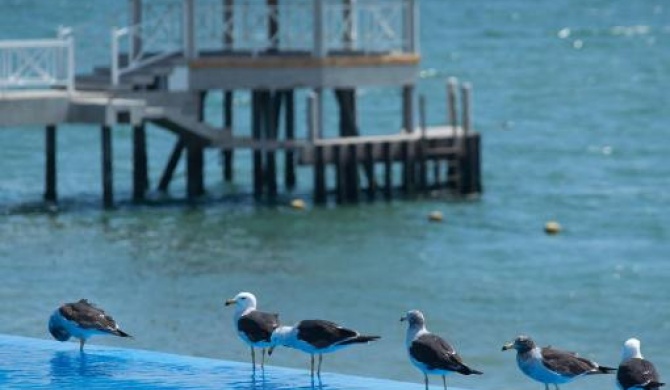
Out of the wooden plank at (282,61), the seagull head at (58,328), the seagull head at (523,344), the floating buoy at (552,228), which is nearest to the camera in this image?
the seagull head at (523,344)

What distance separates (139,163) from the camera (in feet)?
125

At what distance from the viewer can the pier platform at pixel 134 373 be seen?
18.9 meters

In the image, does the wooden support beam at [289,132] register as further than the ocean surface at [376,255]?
Yes

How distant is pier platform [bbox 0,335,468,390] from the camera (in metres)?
18.9

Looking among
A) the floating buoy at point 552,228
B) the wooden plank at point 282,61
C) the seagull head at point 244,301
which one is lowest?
the floating buoy at point 552,228

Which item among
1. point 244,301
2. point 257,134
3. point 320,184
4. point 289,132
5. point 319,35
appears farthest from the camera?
point 289,132

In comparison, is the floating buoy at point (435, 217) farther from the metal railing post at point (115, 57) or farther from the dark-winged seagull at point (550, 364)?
the dark-winged seagull at point (550, 364)

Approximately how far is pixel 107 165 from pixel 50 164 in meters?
1.43

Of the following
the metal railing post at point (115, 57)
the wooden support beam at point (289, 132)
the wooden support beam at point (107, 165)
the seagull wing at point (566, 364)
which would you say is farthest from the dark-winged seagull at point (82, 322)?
the wooden support beam at point (289, 132)

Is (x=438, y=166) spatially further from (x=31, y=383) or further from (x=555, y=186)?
(x=31, y=383)

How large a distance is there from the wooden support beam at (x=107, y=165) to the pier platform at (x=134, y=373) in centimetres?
1588

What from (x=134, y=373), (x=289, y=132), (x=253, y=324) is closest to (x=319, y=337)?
(x=253, y=324)

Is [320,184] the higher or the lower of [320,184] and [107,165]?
the lower

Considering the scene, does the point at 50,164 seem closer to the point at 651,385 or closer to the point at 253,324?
the point at 253,324
